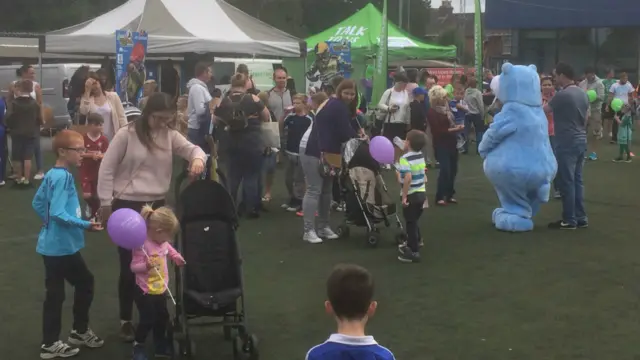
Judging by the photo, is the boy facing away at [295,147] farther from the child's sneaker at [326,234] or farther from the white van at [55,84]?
the white van at [55,84]

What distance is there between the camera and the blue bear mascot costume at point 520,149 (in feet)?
32.0

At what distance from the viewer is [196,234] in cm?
561

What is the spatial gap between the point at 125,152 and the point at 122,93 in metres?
9.60

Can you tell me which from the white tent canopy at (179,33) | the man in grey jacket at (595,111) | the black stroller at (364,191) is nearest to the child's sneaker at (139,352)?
the black stroller at (364,191)

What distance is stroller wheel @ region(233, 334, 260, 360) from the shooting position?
5332 mm

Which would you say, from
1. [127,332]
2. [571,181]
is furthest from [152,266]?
[571,181]

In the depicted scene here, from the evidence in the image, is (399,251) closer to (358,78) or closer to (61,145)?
(61,145)

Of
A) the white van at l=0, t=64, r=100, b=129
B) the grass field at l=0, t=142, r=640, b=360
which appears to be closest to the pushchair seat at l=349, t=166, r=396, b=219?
the grass field at l=0, t=142, r=640, b=360

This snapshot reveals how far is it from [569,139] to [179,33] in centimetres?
900

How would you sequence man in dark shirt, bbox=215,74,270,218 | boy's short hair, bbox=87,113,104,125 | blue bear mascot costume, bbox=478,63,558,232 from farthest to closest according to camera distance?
1. man in dark shirt, bbox=215,74,270,218
2. blue bear mascot costume, bbox=478,63,558,232
3. boy's short hair, bbox=87,113,104,125

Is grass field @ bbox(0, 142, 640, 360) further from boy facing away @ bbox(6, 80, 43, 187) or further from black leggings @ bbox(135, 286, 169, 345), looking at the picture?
boy facing away @ bbox(6, 80, 43, 187)

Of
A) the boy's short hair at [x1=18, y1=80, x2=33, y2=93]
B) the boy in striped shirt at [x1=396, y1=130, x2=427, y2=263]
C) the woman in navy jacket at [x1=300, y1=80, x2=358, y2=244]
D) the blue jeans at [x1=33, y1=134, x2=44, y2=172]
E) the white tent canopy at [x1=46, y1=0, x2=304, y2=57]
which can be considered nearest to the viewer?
the boy in striped shirt at [x1=396, y1=130, x2=427, y2=263]

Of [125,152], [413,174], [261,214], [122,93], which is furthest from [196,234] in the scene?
[122,93]

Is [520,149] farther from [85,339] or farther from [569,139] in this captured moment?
[85,339]
